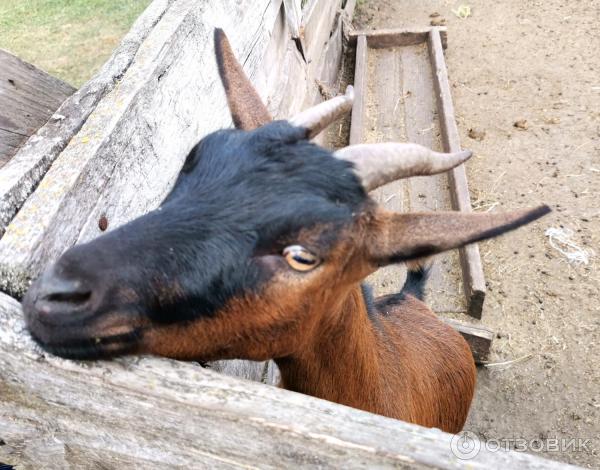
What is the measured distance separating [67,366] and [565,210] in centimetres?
529

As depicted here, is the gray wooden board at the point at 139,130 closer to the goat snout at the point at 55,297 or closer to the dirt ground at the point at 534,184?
the goat snout at the point at 55,297

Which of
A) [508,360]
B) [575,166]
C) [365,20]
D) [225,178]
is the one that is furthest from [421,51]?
[225,178]

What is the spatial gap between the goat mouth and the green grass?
666 centimetres

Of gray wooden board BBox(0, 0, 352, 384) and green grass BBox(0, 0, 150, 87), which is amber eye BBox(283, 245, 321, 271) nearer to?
gray wooden board BBox(0, 0, 352, 384)

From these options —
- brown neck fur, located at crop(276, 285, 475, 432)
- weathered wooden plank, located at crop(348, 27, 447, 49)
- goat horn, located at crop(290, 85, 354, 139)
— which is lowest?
weathered wooden plank, located at crop(348, 27, 447, 49)

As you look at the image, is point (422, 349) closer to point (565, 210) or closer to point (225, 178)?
point (225, 178)

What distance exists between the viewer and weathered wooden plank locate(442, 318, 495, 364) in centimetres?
421

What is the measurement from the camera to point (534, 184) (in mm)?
5871

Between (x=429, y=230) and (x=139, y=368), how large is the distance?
105cm

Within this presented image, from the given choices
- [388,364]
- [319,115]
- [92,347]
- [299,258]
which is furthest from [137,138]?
[388,364]

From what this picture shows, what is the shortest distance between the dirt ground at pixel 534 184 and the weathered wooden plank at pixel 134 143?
10.1 feet

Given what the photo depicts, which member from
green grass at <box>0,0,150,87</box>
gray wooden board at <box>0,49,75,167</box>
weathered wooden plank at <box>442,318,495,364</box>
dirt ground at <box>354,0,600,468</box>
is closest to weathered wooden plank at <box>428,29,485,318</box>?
weathered wooden plank at <box>442,318,495,364</box>

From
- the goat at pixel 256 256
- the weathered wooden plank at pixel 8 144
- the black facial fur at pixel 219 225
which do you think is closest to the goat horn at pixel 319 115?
the goat at pixel 256 256

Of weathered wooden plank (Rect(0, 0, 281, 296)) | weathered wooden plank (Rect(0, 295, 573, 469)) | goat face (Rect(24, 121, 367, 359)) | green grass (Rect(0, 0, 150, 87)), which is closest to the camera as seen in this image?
weathered wooden plank (Rect(0, 295, 573, 469))
